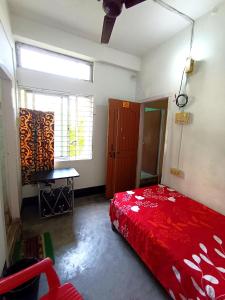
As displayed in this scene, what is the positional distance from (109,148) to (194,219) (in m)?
1.84

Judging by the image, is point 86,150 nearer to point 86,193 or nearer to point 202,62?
point 86,193

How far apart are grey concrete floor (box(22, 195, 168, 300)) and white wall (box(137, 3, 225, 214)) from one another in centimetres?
125

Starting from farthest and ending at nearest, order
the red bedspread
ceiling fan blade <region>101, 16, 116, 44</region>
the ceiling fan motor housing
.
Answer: ceiling fan blade <region>101, 16, 116, 44</region>
the ceiling fan motor housing
the red bedspread

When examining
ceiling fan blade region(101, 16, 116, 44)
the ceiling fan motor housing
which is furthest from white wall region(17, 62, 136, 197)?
the ceiling fan motor housing

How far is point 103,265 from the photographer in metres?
1.68

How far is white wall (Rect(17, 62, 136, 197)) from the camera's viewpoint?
2814 mm

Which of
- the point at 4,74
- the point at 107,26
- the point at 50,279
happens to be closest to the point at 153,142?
the point at 107,26

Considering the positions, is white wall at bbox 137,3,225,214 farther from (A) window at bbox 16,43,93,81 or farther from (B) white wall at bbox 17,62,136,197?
(A) window at bbox 16,43,93,81

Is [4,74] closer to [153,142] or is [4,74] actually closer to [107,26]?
[107,26]

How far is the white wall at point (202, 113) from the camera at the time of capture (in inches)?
76.2

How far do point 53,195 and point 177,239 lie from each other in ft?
6.14

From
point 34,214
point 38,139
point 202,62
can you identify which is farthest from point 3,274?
point 202,62

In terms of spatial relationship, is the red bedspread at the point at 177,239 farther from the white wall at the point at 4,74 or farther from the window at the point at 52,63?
the window at the point at 52,63

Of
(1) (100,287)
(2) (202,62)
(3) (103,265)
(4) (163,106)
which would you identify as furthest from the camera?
(4) (163,106)
